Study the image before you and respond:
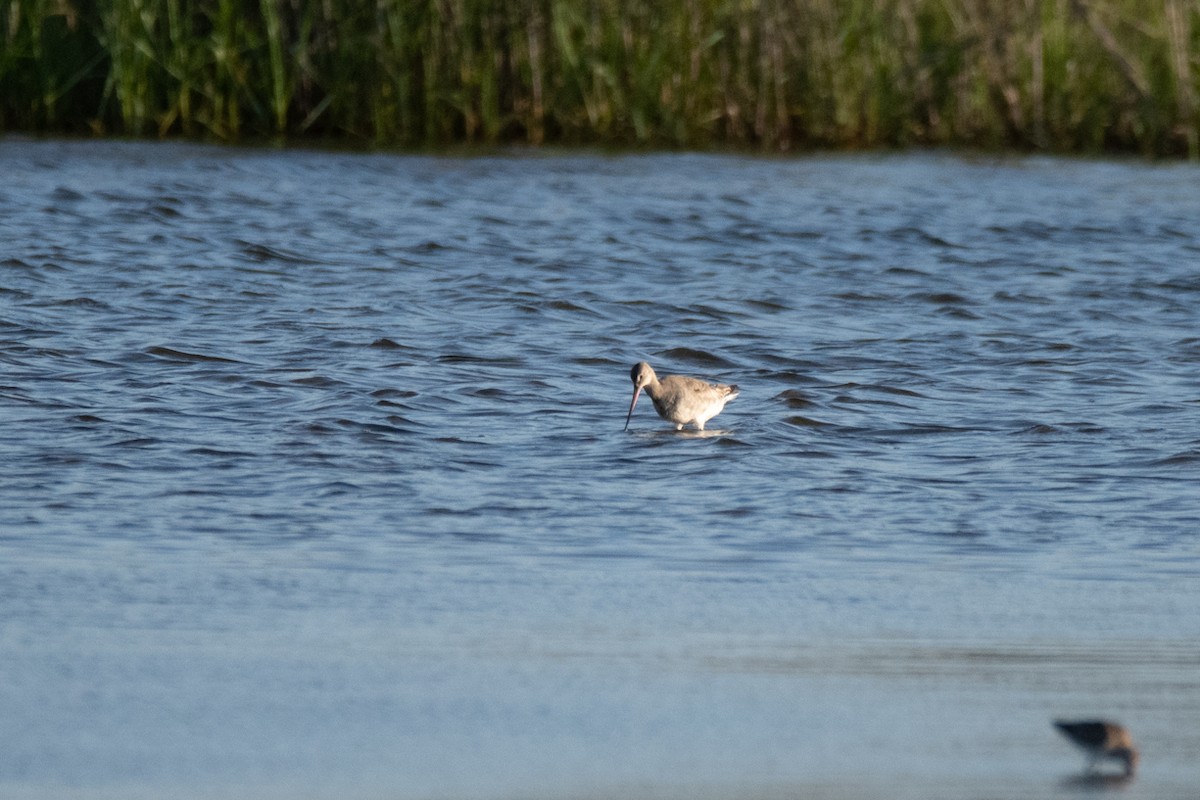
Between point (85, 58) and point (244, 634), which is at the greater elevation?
point (85, 58)

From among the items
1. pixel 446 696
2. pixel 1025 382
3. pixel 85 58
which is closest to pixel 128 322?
pixel 1025 382

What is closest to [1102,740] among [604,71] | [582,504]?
[582,504]

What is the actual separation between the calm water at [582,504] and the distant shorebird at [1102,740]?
0.07 meters

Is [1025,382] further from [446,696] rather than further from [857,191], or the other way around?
[857,191]

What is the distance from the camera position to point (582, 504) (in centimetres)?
587

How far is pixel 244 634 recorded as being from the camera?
4.30m

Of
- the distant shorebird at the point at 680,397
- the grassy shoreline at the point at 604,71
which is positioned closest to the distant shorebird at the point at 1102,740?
the distant shorebird at the point at 680,397

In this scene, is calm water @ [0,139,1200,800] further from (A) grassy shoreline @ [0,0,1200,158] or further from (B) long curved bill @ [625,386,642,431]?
(A) grassy shoreline @ [0,0,1200,158]

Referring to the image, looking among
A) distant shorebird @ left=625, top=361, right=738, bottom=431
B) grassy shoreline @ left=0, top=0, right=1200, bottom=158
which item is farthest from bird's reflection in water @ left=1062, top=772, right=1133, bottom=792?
grassy shoreline @ left=0, top=0, right=1200, bottom=158

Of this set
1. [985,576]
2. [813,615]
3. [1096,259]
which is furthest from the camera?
[1096,259]

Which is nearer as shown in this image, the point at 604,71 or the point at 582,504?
the point at 582,504

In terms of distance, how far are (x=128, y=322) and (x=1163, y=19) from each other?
969 centimetres

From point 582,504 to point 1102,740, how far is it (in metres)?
2.62

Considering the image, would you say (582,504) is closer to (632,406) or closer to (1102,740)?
(632,406)
